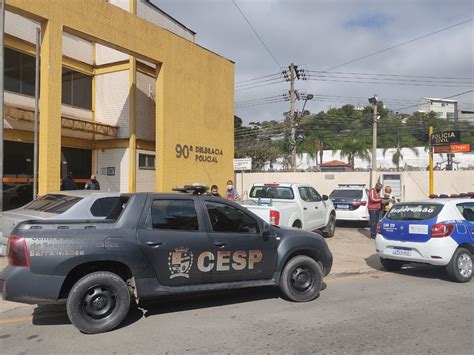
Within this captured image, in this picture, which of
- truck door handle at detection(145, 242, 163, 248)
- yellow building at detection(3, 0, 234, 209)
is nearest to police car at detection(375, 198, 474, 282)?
truck door handle at detection(145, 242, 163, 248)

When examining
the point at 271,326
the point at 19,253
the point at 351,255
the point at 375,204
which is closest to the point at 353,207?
the point at 375,204

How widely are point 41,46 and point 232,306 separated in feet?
32.5

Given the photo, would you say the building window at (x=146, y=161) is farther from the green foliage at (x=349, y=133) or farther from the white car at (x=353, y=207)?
the green foliage at (x=349, y=133)

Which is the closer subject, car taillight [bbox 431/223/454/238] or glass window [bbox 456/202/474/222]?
car taillight [bbox 431/223/454/238]

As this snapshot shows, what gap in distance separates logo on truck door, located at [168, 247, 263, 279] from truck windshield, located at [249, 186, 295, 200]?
20.3 ft

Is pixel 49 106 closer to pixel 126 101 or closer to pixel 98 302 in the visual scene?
pixel 126 101

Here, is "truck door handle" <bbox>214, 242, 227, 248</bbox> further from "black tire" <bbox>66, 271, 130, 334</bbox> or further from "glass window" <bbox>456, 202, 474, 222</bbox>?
"glass window" <bbox>456, 202, 474, 222</bbox>

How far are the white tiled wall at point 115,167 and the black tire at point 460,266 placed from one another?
12735 mm

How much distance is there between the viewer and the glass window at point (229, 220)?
5926 millimetres

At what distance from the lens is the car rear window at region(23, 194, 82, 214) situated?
25.5ft

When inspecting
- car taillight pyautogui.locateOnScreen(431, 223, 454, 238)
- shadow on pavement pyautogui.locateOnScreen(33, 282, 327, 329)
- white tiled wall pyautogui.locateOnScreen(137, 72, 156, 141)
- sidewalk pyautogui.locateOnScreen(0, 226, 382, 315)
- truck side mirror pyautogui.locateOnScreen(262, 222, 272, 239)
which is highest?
white tiled wall pyautogui.locateOnScreen(137, 72, 156, 141)

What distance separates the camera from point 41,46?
487 inches

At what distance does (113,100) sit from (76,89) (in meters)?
1.51

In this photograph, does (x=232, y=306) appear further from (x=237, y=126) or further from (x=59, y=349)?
(x=237, y=126)
